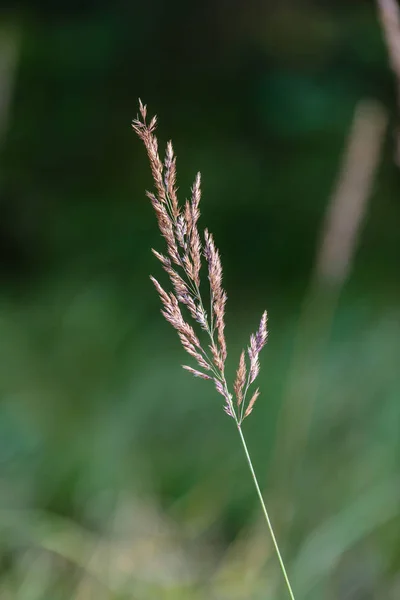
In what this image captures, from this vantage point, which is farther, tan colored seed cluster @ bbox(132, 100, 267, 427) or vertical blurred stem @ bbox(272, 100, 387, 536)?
vertical blurred stem @ bbox(272, 100, 387, 536)

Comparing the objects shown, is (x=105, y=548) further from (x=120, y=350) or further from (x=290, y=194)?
(x=290, y=194)

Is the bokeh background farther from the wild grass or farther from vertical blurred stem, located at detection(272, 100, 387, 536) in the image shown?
the wild grass

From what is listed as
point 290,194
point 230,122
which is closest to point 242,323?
point 290,194

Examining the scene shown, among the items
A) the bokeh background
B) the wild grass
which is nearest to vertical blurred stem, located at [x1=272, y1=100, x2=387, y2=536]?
the bokeh background

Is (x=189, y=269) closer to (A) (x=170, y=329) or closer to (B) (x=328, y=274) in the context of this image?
(B) (x=328, y=274)

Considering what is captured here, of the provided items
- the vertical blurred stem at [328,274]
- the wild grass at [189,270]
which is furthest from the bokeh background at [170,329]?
the wild grass at [189,270]

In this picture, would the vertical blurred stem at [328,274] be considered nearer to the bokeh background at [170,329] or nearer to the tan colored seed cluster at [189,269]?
the bokeh background at [170,329]

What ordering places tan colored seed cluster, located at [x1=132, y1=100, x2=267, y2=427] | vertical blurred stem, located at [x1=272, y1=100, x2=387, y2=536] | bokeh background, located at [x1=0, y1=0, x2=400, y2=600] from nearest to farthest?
tan colored seed cluster, located at [x1=132, y1=100, x2=267, y2=427] → vertical blurred stem, located at [x1=272, y1=100, x2=387, y2=536] → bokeh background, located at [x1=0, y1=0, x2=400, y2=600]

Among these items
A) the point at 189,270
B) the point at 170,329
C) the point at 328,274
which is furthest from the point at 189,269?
the point at 170,329
